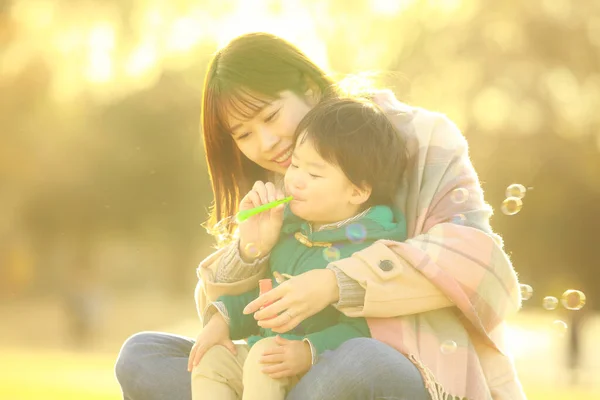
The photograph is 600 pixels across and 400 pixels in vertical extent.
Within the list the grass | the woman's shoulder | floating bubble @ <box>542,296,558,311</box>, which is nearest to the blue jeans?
the woman's shoulder

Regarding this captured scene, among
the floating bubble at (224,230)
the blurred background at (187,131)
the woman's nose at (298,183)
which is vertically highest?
the blurred background at (187,131)

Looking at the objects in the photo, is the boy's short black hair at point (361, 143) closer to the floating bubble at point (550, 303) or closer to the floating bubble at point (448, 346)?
the floating bubble at point (448, 346)

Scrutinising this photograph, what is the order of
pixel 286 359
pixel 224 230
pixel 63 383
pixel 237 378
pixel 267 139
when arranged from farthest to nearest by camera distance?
pixel 63 383 < pixel 224 230 < pixel 267 139 < pixel 237 378 < pixel 286 359

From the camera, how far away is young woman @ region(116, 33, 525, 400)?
6.94ft

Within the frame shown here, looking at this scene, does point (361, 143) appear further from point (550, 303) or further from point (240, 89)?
point (550, 303)

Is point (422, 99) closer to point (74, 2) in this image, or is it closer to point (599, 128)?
point (599, 128)

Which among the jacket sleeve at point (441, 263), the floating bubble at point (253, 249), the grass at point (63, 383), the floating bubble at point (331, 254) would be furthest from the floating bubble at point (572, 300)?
Result: the grass at point (63, 383)

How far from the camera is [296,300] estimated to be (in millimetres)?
2168

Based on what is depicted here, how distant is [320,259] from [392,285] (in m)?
0.22

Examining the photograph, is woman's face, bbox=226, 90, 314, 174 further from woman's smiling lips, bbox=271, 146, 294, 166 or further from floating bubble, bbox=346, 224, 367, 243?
floating bubble, bbox=346, 224, 367, 243

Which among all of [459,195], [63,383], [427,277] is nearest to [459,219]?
[459,195]

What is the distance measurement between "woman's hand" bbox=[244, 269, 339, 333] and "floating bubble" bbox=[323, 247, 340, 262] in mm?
129

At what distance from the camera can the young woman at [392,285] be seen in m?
2.12

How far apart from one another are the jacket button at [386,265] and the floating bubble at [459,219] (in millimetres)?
198
